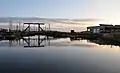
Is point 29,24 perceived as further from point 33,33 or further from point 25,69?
point 25,69

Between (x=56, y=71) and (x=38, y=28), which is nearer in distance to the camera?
(x=56, y=71)

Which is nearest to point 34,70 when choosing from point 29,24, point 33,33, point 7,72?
point 7,72

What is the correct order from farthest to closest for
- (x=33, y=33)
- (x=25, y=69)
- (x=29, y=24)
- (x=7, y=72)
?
(x=29, y=24) → (x=33, y=33) → (x=25, y=69) → (x=7, y=72)

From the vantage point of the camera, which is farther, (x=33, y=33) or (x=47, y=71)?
(x=33, y=33)

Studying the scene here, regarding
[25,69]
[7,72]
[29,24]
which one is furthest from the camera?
[29,24]

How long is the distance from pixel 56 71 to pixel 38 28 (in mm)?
98812

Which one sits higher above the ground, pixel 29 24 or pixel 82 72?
pixel 29 24

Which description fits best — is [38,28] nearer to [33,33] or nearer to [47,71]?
[33,33]

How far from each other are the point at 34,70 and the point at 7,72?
1616 mm

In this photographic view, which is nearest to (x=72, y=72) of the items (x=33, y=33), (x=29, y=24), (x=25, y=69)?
(x=25, y=69)

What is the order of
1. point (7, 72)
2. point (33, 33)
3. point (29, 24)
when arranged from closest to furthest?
point (7, 72), point (33, 33), point (29, 24)

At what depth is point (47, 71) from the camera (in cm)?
1471

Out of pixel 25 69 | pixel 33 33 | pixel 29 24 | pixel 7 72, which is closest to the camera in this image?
pixel 7 72

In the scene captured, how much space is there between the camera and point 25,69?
15289mm
